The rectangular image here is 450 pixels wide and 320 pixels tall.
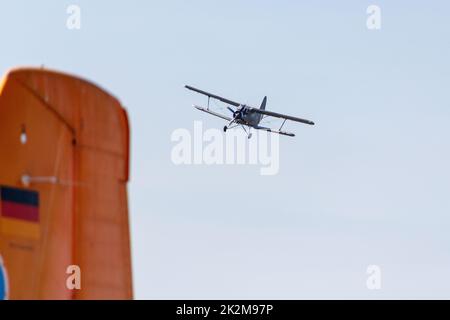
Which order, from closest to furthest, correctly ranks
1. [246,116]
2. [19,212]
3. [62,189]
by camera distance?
[19,212] → [62,189] → [246,116]

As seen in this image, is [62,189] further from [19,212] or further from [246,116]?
[246,116]

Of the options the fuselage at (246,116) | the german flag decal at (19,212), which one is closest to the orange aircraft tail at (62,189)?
the german flag decal at (19,212)

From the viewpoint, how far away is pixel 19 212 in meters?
10.2

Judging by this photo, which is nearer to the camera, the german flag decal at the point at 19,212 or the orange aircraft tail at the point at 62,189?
the german flag decal at the point at 19,212

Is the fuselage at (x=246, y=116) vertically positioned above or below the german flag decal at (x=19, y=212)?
above

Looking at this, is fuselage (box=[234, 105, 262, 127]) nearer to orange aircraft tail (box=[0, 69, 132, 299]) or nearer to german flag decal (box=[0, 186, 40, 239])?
orange aircraft tail (box=[0, 69, 132, 299])

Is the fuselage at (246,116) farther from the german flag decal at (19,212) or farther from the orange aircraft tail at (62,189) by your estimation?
the german flag decal at (19,212)

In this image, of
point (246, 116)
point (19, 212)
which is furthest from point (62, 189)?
point (246, 116)

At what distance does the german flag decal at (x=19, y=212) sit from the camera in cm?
1000

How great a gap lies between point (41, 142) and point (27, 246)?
105 cm

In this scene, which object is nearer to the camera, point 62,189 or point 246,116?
point 62,189

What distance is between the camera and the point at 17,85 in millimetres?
10234
